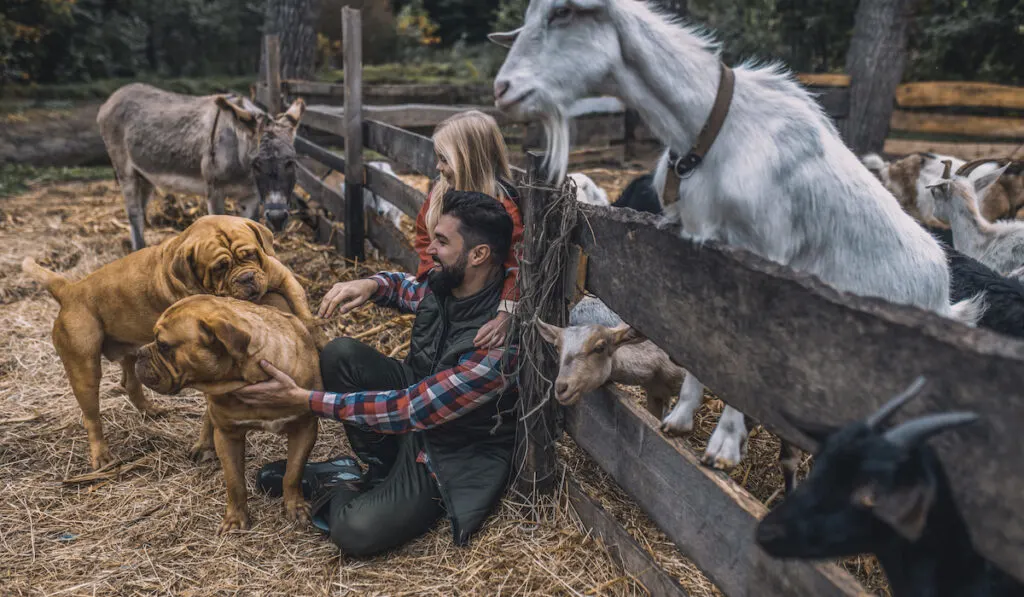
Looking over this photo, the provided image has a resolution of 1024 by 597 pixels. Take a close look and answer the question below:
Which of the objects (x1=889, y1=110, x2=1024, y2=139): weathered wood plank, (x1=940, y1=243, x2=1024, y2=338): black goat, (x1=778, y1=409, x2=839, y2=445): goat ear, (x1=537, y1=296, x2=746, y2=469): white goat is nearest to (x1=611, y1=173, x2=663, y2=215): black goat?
(x1=537, y1=296, x2=746, y2=469): white goat

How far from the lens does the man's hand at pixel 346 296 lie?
3.59 meters

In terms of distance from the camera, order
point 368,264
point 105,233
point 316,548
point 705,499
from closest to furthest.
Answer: point 705,499 < point 316,548 < point 368,264 < point 105,233

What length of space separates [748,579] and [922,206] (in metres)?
5.35

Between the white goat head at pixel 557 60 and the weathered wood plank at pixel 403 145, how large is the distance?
7.84 ft

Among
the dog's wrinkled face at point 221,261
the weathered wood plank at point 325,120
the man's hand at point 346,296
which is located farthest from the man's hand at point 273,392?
the weathered wood plank at point 325,120

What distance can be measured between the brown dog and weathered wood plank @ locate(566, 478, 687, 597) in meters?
1.26

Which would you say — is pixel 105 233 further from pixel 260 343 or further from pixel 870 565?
pixel 870 565

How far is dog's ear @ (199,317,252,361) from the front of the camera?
117 inches

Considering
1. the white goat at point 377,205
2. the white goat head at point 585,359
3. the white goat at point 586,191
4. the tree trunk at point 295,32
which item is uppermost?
the tree trunk at point 295,32

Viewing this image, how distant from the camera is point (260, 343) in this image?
3.17 m

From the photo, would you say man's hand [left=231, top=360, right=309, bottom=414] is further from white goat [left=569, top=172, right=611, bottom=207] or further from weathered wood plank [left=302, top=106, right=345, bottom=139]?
weathered wood plank [left=302, top=106, right=345, bottom=139]

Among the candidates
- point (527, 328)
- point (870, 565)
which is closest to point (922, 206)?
point (870, 565)

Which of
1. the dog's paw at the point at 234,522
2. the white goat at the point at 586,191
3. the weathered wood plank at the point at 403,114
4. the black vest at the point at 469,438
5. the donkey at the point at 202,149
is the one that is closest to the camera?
the black vest at the point at 469,438

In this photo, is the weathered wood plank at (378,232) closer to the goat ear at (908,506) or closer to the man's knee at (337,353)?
the man's knee at (337,353)
